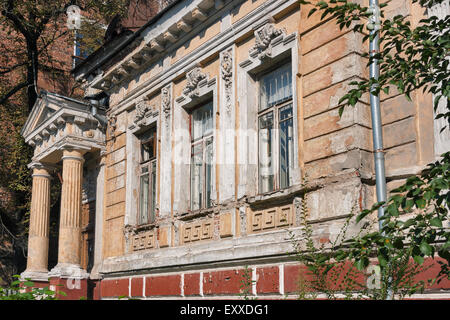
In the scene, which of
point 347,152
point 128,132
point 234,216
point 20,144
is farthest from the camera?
point 20,144

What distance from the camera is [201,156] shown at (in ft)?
36.5

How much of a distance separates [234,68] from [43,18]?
9.89m

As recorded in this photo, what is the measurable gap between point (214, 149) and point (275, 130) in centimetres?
136

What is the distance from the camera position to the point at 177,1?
11.4 metres

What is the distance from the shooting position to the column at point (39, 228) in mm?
14516

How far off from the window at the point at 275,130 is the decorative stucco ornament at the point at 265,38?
0.37m

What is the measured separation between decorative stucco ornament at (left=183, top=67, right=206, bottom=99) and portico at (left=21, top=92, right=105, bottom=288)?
3579 millimetres

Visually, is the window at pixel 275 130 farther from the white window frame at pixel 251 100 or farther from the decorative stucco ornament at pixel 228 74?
the decorative stucco ornament at pixel 228 74

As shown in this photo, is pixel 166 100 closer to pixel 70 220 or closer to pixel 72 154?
pixel 72 154

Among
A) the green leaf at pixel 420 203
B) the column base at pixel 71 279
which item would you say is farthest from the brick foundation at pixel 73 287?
the green leaf at pixel 420 203

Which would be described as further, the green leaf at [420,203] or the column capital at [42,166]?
the column capital at [42,166]

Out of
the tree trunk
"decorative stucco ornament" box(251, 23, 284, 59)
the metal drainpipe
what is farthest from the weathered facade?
the tree trunk
